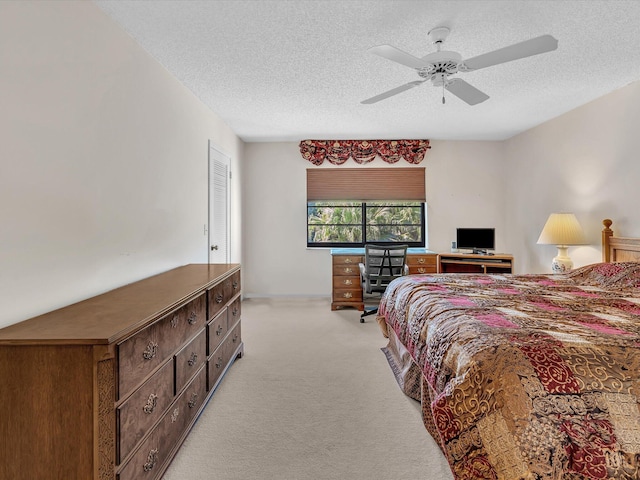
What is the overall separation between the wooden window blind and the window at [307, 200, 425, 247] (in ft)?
0.44

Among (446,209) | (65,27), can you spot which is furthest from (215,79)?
(446,209)

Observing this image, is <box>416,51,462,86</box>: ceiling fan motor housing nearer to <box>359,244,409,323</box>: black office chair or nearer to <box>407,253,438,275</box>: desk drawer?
<box>359,244,409,323</box>: black office chair

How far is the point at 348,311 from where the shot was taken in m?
4.86

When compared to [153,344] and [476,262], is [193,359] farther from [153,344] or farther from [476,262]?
[476,262]

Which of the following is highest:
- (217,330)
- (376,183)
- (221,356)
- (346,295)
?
(376,183)

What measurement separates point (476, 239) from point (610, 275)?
2.42 m

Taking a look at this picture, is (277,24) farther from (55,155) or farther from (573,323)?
(573,323)

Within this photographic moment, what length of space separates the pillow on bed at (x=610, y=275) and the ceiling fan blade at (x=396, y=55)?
2131 millimetres

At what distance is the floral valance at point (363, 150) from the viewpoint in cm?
544

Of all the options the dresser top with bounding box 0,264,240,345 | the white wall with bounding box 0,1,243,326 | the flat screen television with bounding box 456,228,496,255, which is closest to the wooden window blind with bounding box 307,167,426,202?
the flat screen television with bounding box 456,228,496,255

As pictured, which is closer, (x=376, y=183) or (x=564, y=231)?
(x=564, y=231)

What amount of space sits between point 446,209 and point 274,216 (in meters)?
2.73

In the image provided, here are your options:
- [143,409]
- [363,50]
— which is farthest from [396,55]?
[143,409]

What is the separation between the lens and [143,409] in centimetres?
147
